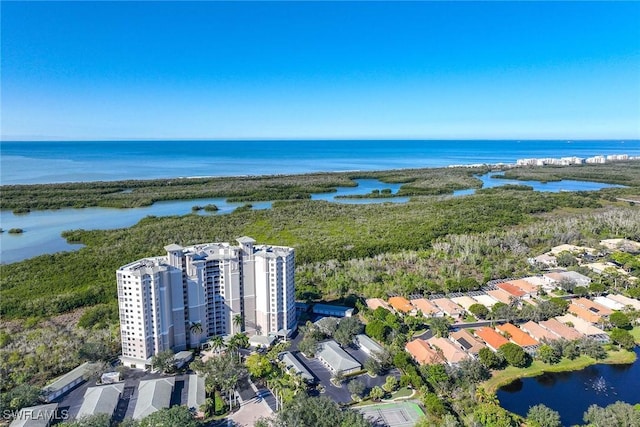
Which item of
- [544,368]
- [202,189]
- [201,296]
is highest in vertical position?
[202,189]

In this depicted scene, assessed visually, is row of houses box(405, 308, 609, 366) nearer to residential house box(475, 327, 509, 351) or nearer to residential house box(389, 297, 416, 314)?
residential house box(475, 327, 509, 351)

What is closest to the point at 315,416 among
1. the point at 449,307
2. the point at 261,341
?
the point at 261,341

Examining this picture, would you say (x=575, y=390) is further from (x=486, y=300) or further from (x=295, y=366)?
(x=295, y=366)

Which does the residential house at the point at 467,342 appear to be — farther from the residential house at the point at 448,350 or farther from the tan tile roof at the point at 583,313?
the tan tile roof at the point at 583,313

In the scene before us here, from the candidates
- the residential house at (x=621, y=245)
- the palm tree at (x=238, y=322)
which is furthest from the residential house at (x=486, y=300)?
the residential house at (x=621, y=245)

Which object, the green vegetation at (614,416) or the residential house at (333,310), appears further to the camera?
the residential house at (333,310)

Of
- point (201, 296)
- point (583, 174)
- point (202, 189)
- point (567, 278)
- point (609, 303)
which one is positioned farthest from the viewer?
point (583, 174)
